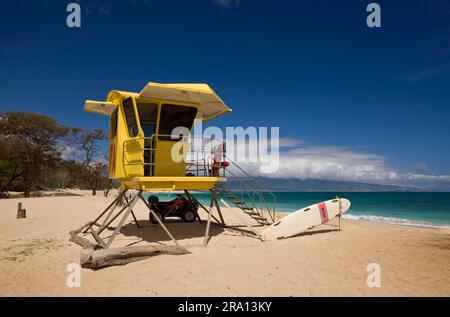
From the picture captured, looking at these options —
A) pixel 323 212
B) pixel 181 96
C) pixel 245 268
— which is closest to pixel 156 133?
pixel 181 96

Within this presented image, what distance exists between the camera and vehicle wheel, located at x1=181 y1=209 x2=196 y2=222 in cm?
1772

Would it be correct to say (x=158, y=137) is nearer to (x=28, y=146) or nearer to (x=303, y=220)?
(x=303, y=220)

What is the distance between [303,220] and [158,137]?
6899 mm

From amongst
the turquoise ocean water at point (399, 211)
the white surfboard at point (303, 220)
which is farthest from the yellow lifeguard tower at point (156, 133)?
the turquoise ocean water at point (399, 211)

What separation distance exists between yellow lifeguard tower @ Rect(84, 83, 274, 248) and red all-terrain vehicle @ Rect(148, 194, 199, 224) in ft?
15.4

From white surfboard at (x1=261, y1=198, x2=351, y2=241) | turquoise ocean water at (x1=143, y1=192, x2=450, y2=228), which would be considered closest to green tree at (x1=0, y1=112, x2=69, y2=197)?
turquoise ocean water at (x1=143, y1=192, x2=450, y2=228)

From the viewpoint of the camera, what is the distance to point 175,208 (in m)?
17.4

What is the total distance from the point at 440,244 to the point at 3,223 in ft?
67.8

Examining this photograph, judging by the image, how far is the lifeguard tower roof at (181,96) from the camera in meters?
11.1

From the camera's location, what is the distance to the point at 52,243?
12297 millimetres

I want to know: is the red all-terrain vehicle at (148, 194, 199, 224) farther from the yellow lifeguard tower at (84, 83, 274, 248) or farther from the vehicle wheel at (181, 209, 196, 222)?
Answer: the yellow lifeguard tower at (84, 83, 274, 248)

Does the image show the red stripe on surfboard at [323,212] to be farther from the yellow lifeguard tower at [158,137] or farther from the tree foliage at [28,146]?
the tree foliage at [28,146]
